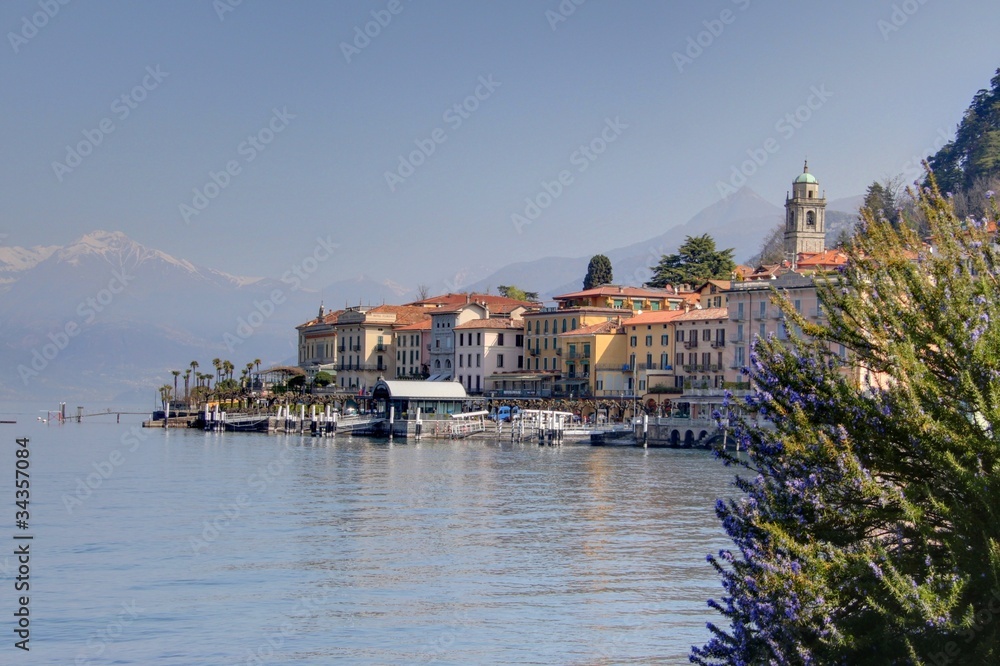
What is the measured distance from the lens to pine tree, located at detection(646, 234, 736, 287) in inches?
4781

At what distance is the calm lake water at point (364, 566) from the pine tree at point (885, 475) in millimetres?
8803

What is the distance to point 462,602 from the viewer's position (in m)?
25.6

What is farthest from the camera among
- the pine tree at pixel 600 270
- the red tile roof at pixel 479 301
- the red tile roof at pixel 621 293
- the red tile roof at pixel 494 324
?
the pine tree at pixel 600 270

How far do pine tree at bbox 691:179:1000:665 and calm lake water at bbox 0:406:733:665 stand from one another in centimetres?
880

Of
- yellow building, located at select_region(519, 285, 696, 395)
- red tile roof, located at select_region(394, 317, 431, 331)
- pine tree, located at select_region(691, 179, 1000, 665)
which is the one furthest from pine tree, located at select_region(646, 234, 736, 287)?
pine tree, located at select_region(691, 179, 1000, 665)

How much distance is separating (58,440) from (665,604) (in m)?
75.0

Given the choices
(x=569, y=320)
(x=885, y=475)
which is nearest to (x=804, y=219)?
(x=569, y=320)

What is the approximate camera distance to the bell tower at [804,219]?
12888 cm

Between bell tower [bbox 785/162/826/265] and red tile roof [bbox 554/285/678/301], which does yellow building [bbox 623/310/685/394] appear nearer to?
red tile roof [bbox 554/285/678/301]

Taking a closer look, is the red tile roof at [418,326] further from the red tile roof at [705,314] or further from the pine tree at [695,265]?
the red tile roof at [705,314]

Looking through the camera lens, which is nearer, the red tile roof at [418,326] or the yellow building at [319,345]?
the red tile roof at [418,326]

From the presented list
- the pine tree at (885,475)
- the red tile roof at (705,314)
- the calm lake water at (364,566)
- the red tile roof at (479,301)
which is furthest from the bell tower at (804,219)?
the pine tree at (885,475)

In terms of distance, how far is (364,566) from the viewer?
2983 centimetres

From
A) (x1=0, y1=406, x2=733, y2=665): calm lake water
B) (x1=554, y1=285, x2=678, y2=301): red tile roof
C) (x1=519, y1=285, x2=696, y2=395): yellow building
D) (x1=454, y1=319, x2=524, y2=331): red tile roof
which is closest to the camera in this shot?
(x1=0, y1=406, x2=733, y2=665): calm lake water
